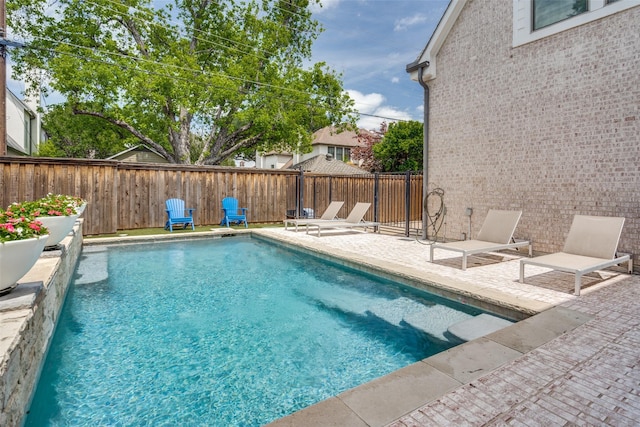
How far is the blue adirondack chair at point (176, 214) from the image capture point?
1080 cm

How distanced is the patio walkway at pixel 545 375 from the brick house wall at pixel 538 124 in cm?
203

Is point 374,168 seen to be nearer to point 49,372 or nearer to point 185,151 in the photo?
point 185,151

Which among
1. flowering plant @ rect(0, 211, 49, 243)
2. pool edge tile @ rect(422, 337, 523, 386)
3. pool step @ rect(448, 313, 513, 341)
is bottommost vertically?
pool step @ rect(448, 313, 513, 341)

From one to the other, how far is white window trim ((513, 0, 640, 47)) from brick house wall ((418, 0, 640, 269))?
10 centimetres

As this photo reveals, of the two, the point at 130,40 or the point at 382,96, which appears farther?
the point at 382,96

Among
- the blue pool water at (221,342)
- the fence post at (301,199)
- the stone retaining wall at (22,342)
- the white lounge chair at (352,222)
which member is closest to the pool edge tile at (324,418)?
the blue pool water at (221,342)

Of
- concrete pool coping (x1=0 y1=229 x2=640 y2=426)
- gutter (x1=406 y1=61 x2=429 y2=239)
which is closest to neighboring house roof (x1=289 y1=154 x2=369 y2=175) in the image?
gutter (x1=406 y1=61 x2=429 y2=239)

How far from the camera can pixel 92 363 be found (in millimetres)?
3412

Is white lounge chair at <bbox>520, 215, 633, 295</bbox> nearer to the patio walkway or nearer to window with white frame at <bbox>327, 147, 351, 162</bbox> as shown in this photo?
the patio walkway

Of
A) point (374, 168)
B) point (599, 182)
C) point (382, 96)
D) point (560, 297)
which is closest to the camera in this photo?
point (560, 297)

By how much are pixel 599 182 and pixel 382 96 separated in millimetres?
29304

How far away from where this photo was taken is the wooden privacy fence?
30.1 feet

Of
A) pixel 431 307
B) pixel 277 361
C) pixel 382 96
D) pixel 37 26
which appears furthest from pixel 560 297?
pixel 382 96

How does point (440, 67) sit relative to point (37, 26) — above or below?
below
